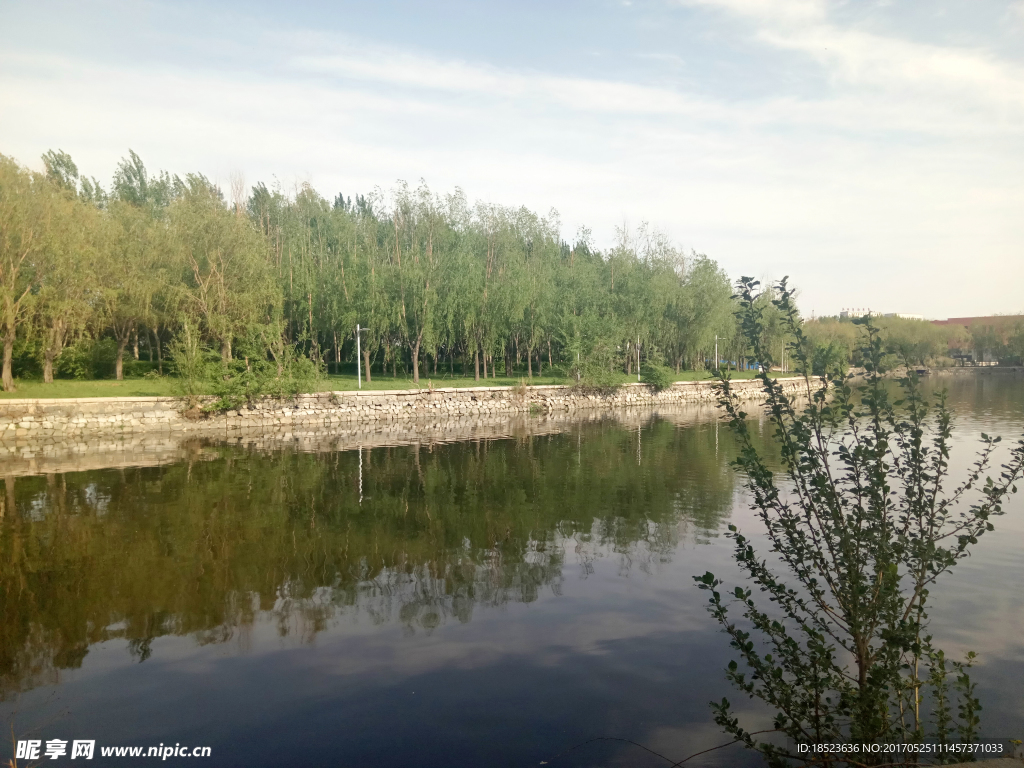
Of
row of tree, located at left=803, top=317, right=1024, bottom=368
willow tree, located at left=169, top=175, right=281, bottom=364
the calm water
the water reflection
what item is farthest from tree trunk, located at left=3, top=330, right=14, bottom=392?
row of tree, located at left=803, top=317, right=1024, bottom=368

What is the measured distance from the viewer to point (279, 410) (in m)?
32.8

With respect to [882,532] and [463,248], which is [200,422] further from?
[882,532]

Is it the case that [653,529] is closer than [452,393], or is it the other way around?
[653,529]

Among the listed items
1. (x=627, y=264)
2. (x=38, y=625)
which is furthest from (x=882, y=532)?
(x=627, y=264)

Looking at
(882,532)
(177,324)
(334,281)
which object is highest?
(334,281)

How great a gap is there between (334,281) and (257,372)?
1114 centimetres

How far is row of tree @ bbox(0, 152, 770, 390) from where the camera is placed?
102 feet

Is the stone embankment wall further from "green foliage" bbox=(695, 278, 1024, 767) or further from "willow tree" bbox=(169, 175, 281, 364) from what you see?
"green foliage" bbox=(695, 278, 1024, 767)

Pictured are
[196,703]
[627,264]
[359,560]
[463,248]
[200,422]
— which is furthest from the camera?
[627,264]

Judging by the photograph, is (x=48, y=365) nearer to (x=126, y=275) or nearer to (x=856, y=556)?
(x=126, y=275)

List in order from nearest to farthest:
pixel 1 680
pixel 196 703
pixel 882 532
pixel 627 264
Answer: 1. pixel 882 532
2. pixel 196 703
3. pixel 1 680
4. pixel 627 264

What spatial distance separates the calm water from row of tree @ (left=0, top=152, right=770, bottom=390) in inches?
690

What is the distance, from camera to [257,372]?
107 feet

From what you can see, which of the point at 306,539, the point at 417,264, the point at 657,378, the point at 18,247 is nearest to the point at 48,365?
the point at 18,247
